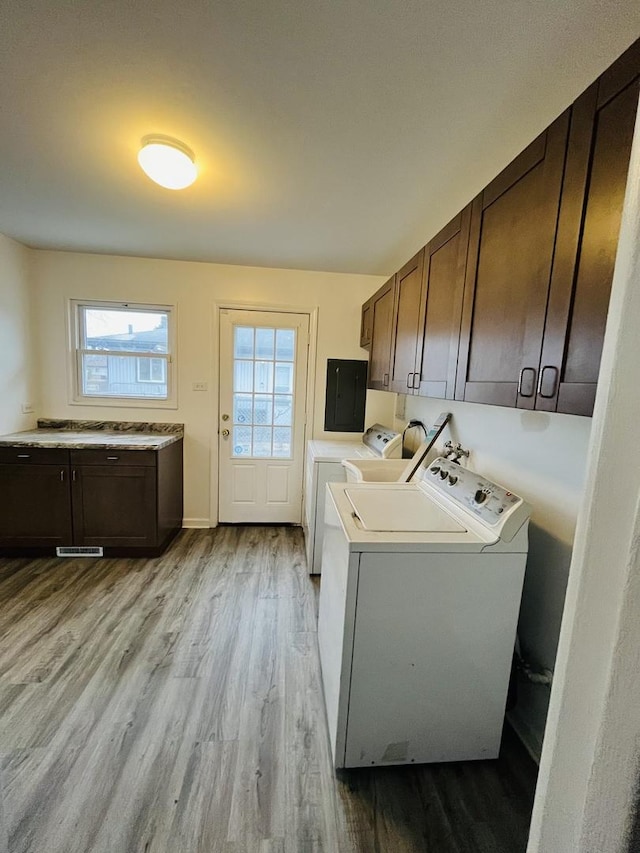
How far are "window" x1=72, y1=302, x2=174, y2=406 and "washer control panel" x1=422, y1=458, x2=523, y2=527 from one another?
247 centimetres

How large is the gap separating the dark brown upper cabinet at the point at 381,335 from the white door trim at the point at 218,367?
570mm

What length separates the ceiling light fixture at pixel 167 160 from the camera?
1.48m

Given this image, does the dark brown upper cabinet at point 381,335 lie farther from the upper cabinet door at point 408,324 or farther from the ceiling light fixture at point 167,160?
the ceiling light fixture at point 167,160

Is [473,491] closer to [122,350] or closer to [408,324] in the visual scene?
[408,324]

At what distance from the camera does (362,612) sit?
120cm

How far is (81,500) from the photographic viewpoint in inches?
105

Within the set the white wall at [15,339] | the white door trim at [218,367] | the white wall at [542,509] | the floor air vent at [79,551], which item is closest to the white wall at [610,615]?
the white wall at [542,509]

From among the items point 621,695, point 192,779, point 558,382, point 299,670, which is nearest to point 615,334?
point 621,695

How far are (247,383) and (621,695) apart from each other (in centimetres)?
311

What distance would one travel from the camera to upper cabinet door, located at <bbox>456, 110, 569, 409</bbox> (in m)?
0.98

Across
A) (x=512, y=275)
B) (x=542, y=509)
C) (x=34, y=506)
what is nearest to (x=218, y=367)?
(x=34, y=506)

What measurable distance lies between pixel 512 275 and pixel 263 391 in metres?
2.44

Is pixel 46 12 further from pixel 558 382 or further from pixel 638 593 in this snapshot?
pixel 638 593

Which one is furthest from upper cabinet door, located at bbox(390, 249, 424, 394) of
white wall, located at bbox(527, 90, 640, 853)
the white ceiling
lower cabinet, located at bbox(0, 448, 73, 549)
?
lower cabinet, located at bbox(0, 448, 73, 549)
